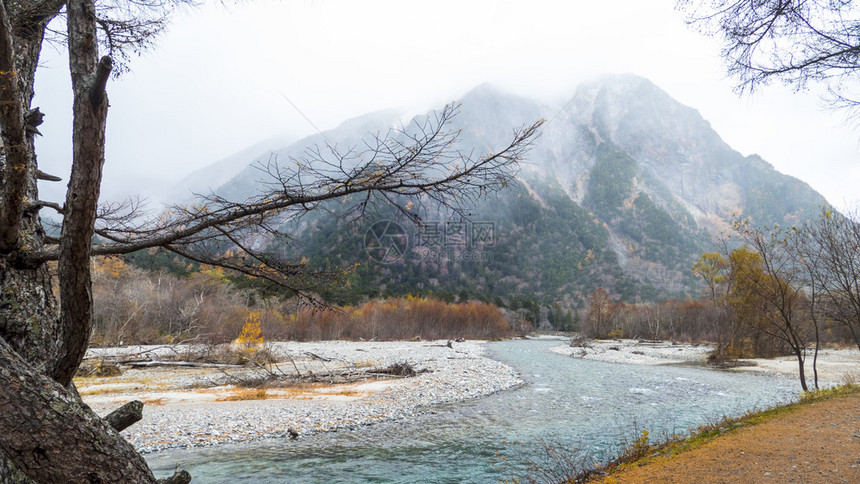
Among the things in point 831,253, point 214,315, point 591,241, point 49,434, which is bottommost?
point 214,315

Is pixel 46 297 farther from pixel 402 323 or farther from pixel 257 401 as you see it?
pixel 402 323

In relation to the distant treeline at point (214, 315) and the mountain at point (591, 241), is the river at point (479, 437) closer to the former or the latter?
the distant treeline at point (214, 315)

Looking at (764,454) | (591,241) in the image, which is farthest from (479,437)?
(591,241)

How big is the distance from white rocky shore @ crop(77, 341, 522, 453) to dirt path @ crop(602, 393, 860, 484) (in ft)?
23.1

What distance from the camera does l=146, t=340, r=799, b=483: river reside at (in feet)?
23.6

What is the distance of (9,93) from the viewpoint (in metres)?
2.10

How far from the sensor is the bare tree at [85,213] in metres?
1.52

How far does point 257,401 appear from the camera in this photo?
1262 centimetres

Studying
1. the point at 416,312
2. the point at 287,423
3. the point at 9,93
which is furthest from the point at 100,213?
the point at 416,312

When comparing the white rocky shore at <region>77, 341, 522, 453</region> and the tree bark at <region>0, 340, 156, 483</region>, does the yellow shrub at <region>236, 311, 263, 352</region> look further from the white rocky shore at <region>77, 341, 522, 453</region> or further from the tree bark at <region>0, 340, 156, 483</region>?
the tree bark at <region>0, 340, 156, 483</region>

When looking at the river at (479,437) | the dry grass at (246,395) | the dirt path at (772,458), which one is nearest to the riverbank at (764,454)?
the dirt path at (772,458)

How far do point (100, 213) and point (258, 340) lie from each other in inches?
757

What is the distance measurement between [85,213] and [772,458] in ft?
25.3

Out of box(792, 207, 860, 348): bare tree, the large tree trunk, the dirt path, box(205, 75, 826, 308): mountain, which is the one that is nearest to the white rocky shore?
the dirt path
